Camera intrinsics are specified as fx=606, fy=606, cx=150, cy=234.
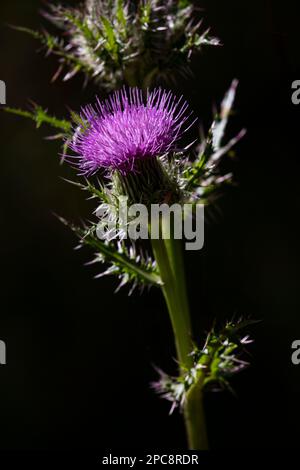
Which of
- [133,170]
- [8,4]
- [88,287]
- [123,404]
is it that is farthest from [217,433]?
[8,4]

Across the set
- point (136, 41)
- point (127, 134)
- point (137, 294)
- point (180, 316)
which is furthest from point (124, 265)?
point (137, 294)

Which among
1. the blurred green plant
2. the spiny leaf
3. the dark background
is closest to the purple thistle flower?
the spiny leaf

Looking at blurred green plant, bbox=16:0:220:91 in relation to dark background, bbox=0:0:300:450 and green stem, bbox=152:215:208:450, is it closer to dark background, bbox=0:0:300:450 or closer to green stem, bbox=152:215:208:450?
green stem, bbox=152:215:208:450

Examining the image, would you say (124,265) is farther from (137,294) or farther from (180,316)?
(137,294)

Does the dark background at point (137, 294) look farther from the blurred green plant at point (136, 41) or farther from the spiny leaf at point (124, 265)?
the spiny leaf at point (124, 265)

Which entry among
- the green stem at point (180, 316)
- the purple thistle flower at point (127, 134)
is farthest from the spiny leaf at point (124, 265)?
the purple thistle flower at point (127, 134)
